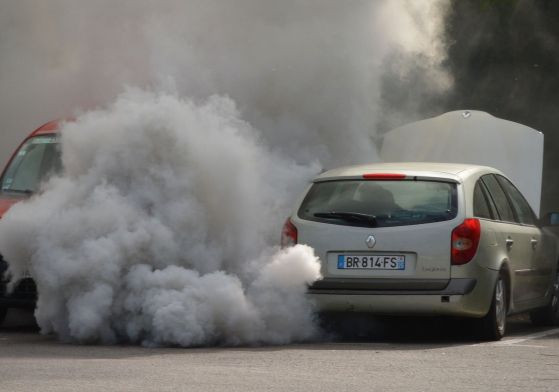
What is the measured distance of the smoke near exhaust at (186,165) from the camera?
38.7 feet

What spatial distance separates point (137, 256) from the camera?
39.3ft

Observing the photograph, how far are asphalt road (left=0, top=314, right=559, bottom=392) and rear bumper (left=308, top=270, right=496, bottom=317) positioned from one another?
0.93 feet

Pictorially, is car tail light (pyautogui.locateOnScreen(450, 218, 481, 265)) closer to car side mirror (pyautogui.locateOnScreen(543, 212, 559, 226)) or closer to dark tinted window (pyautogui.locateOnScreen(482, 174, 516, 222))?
dark tinted window (pyautogui.locateOnScreen(482, 174, 516, 222))

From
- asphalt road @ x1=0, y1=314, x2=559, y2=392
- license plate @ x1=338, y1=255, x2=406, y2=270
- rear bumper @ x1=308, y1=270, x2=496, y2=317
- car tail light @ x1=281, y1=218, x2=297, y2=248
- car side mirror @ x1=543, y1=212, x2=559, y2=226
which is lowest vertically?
asphalt road @ x1=0, y1=314, x2=559, y2=392

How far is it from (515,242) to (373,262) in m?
1.64

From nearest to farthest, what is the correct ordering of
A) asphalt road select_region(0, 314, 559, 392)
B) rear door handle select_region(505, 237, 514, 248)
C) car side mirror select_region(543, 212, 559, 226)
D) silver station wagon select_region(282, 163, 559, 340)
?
asphalt road select_region(0, 314, 559, 392)
silver station wagon select_region(282, 163, 559, 340)
rear door handle select_region(505, 237, 514, 248)
car side mirror select_region(543, 212, 559, 226)

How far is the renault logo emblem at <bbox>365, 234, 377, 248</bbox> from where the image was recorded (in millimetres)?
11914

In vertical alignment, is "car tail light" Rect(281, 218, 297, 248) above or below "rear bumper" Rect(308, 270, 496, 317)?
above

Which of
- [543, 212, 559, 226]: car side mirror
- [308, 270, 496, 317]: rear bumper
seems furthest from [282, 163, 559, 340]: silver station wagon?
[543, 212, 559, 226]: car side mirror

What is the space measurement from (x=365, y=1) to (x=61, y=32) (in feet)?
11.0

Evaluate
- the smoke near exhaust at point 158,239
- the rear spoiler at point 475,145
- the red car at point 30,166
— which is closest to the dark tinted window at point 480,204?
the smoke near exhaust at point 158,239

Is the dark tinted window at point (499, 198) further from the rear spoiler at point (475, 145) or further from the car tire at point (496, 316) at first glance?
the rear spoiler at point (475, 145)

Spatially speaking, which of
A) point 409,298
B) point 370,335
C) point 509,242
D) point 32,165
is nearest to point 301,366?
point 409,298

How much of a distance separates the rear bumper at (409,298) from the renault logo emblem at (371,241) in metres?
0.32
